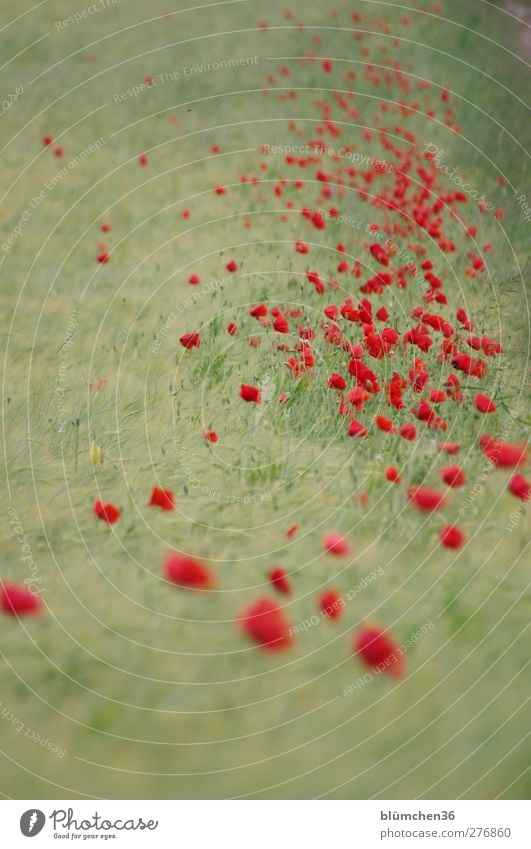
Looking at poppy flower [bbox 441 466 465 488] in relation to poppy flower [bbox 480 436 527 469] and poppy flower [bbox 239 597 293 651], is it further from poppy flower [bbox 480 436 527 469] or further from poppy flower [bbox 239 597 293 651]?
poppy flower [bbox 239 597 293 651]

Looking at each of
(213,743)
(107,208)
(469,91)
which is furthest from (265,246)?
(213,743)

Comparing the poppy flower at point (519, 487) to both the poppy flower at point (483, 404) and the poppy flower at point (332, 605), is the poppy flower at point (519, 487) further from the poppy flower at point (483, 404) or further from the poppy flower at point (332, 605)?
the poppy flower at point (332, 605)

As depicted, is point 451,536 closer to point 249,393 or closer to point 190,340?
point 249,393

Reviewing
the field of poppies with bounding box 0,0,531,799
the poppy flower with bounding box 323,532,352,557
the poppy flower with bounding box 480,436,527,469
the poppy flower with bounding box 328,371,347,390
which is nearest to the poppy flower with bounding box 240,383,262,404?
the field of poppies with bounding box 0,0,531,799

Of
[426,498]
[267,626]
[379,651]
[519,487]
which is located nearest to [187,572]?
[267,626]

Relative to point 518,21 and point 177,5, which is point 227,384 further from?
point 518,21

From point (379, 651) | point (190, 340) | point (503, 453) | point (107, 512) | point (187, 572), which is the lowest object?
point (379, 651)
